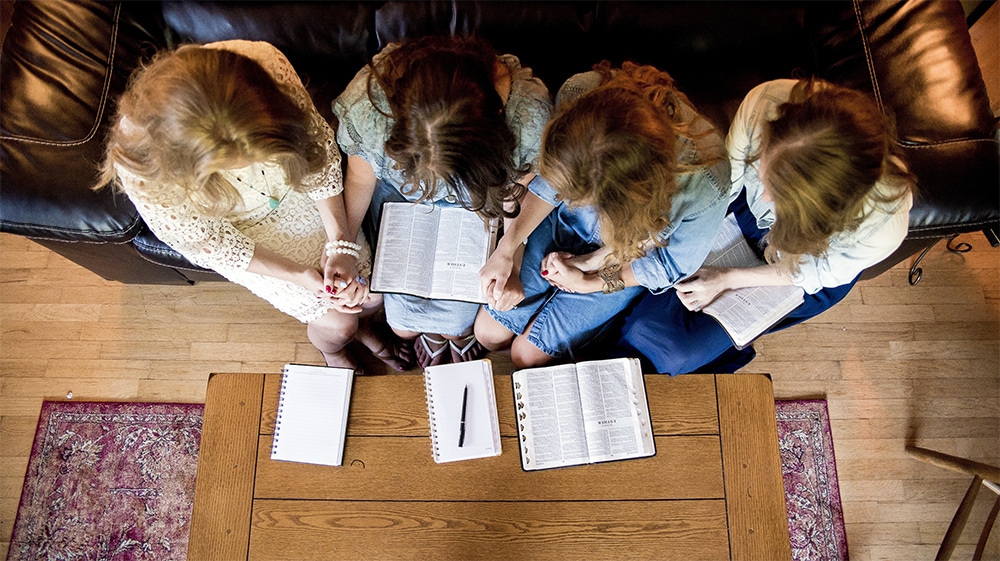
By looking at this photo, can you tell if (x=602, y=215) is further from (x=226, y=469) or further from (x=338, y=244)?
(x=226, y=469)

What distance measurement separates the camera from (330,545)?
1.36 m

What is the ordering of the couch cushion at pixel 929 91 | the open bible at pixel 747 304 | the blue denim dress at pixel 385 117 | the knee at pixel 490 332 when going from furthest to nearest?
1. the knee at pixel 490 332
2. the open bible at pixel 747 304
3. the couch cushion at pixel 929 91
4. the blue denim dress at pixel 385 117

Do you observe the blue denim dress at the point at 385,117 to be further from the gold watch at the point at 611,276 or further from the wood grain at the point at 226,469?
the wood grain at the point at 226,469

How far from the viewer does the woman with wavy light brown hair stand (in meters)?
1.12

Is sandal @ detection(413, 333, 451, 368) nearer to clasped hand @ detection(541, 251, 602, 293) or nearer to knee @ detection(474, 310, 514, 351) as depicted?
knee @ detection(474, 310, 514, 351)

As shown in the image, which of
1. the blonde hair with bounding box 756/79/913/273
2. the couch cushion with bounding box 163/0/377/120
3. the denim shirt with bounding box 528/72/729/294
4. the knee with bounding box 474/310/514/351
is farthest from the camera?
the knee with bounding box 474/310/514/351

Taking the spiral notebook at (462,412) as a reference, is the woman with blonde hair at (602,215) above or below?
above

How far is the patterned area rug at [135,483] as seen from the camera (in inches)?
71.4

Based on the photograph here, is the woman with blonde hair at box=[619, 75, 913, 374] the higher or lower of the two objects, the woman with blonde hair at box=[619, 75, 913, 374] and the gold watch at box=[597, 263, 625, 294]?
the higher

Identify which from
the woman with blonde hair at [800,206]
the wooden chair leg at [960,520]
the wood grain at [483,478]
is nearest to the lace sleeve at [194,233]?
the wood grain at [483,478]

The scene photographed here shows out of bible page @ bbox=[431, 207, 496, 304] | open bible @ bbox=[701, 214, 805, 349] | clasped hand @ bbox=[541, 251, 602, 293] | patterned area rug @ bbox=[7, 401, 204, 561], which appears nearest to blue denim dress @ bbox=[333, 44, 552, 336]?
bible page @ bbox=[431, 207, 496, 304]

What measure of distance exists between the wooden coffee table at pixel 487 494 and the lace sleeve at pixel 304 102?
546 mm

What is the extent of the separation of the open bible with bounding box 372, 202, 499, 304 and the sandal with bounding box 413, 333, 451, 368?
12.2 inches

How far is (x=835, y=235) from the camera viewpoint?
1.24 meters
